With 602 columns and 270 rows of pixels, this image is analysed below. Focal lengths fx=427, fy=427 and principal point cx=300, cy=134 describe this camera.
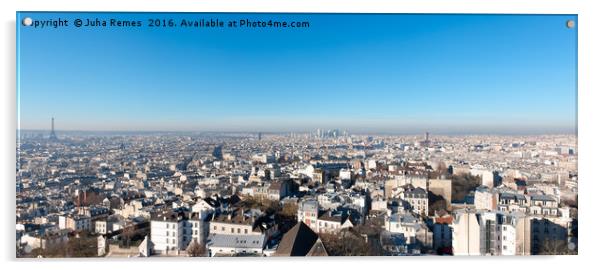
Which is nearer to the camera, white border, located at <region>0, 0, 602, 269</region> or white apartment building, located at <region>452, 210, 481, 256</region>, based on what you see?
white border, located at <region>0, 0, 602, 269</region>

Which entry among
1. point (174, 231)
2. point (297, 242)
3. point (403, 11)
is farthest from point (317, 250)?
point (403, 11)

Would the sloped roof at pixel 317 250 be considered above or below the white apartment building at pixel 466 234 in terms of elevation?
below

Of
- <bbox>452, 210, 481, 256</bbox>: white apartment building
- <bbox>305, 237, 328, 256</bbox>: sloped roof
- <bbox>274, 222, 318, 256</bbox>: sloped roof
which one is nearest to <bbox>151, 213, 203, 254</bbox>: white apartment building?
<bbox>274, 222, 318, 256</bbox>: sloped roof

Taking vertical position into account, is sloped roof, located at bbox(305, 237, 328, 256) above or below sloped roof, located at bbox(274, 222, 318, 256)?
below

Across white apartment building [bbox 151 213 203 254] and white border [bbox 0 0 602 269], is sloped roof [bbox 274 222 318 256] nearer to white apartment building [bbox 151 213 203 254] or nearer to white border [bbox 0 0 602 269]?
white border [bbox 0 0 602 269]

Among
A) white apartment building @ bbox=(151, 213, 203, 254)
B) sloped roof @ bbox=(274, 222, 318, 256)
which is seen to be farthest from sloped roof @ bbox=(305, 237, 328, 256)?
white apartment building @ bbox=(151, 213, 203, 254)

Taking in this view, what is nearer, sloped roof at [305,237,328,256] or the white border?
the white border

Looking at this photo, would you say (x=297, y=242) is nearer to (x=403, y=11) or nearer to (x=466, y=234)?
(x=466, y=234)

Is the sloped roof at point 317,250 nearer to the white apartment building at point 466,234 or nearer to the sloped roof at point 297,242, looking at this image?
the sloped roof at point 297,242

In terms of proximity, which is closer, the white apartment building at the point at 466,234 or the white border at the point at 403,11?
the white border at the point at 403,11

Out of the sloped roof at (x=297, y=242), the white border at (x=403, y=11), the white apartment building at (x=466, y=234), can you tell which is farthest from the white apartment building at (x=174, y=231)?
the white apartment building at (x=466, y=234)
